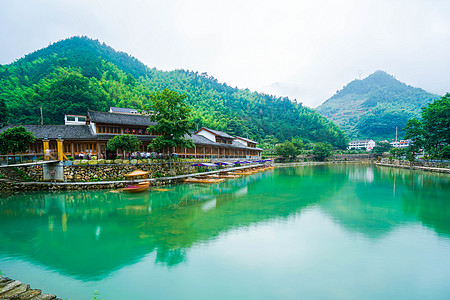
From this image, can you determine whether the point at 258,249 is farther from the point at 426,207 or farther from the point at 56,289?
the point at 426,207

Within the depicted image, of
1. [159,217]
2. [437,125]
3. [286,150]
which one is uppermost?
[437,125]

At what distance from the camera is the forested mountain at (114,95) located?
147 ft

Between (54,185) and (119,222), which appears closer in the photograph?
(119,222)

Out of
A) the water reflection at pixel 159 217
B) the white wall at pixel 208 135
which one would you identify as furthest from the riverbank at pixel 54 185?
the white wall at pixel 208 135

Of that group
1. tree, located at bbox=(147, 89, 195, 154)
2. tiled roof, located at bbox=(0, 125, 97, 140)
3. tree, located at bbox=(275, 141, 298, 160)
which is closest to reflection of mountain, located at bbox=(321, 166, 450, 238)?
tree, located at bbox=(147, 89, 195, 154)

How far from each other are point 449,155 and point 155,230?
51.4 m

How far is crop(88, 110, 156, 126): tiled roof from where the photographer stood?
2549 centimetres

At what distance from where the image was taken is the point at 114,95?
190ft

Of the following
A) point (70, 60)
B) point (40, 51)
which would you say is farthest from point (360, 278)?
point (40, 51)

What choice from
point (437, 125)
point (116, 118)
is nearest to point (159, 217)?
point (116, 118)

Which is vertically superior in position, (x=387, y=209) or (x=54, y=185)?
(x=54, y=185)

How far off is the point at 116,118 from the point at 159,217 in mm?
17878

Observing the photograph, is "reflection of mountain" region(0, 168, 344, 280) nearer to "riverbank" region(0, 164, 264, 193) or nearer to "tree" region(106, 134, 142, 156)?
"riverbank" region(0, 164, 264, 193)

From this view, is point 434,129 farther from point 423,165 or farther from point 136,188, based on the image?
point 136,188
